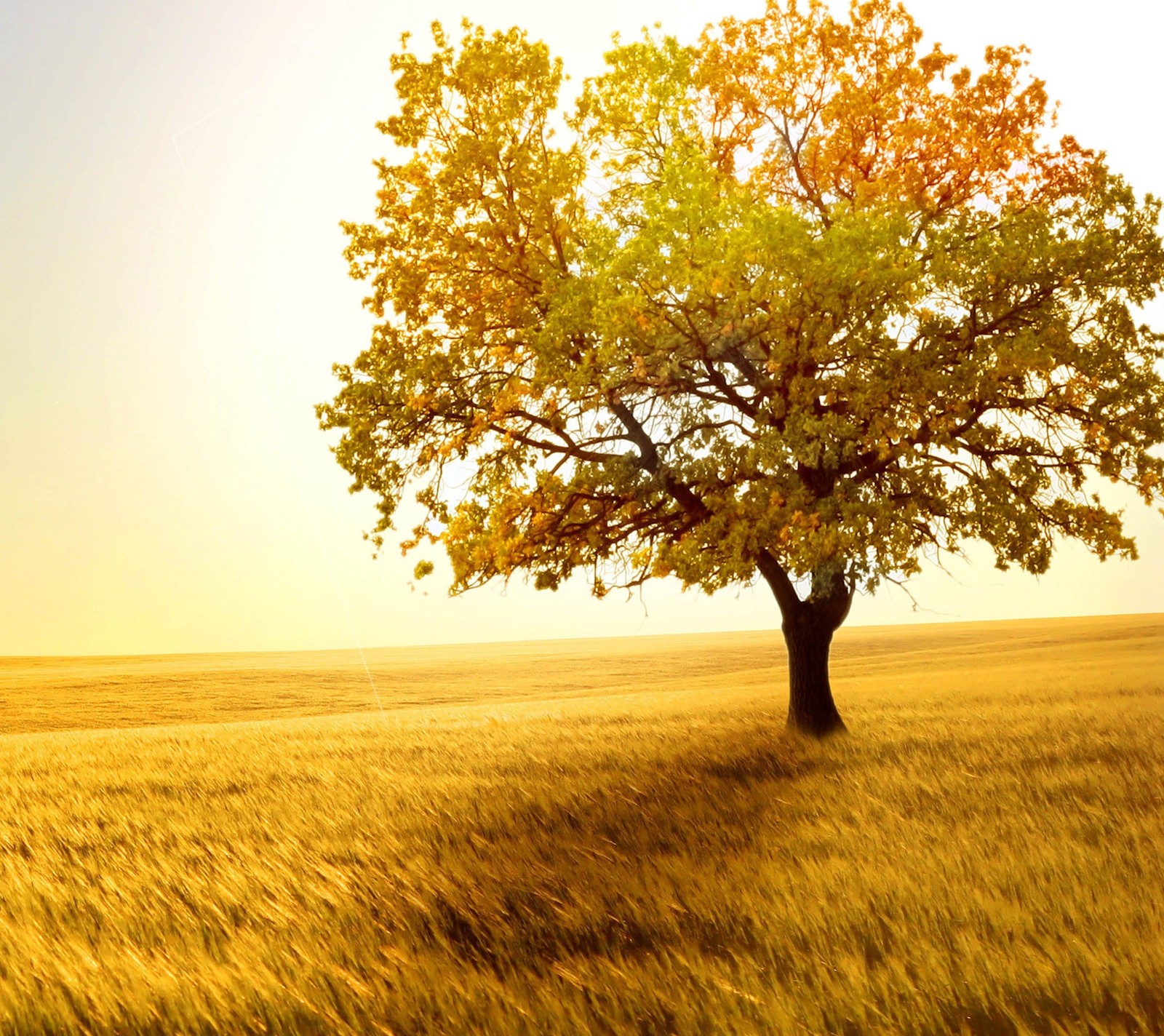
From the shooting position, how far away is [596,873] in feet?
31.9

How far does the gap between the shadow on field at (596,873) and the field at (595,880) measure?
48 mm

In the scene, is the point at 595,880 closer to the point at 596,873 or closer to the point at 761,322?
the point at 596,873

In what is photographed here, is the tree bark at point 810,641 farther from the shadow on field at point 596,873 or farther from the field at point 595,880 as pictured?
the shadow on field at point 596,873

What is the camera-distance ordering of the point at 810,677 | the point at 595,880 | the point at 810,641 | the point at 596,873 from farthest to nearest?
the point at 810,677 < the point at 810,641 < the point at 596,873 < the point at 595,880

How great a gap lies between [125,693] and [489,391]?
34467mm

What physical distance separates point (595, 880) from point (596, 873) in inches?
Result: 10.5

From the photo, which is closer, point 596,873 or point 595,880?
point 595,880

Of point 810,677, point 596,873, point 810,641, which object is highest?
point 810,641

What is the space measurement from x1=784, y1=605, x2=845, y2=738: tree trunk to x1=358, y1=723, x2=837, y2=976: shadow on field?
3387mm

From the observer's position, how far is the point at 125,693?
44375 millimetres

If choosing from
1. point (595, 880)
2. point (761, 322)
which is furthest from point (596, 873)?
point (761, 322)

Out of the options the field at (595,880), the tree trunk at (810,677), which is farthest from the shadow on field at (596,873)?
the tree trunk at (810,677)

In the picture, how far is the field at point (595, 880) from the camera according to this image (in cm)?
655

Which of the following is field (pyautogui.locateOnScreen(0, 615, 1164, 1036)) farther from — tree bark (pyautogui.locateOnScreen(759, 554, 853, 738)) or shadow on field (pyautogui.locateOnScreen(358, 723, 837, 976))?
tree bark (pyautogui.locateOnScreen(759, 554, 853, 738))
